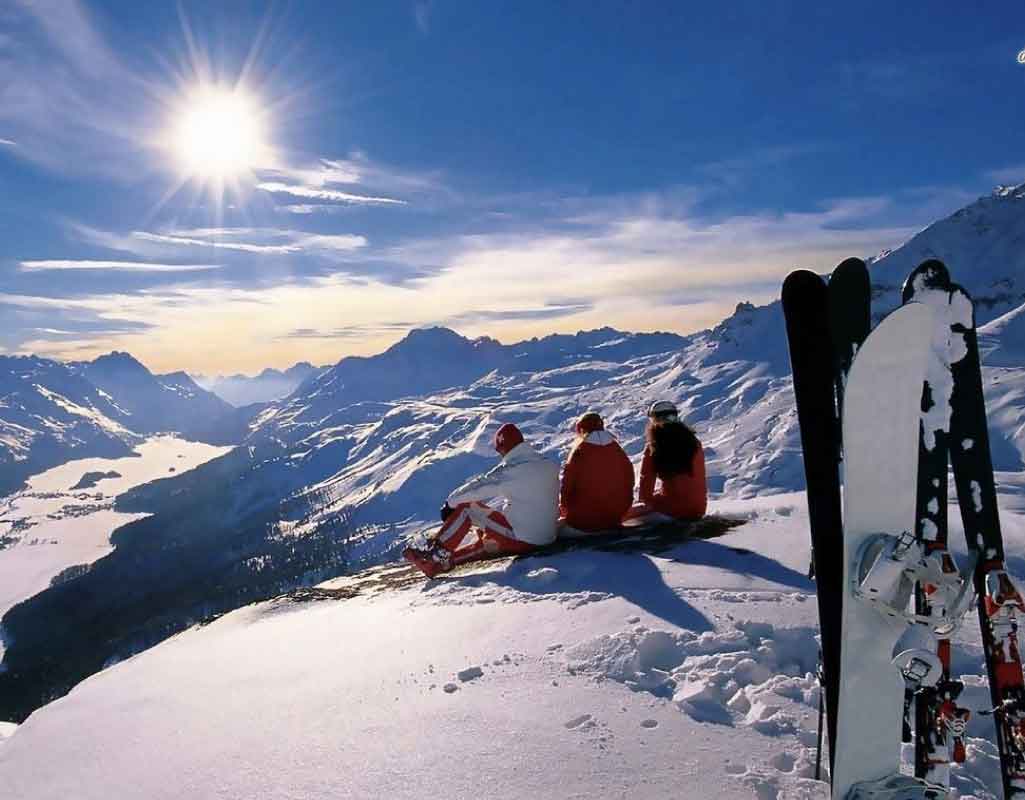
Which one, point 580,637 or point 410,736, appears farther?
point 580,637

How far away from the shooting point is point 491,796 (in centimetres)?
348

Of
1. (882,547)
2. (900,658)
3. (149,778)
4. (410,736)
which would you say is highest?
(882,547)

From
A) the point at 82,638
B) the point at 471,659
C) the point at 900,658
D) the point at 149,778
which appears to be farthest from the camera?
the point at 82,638

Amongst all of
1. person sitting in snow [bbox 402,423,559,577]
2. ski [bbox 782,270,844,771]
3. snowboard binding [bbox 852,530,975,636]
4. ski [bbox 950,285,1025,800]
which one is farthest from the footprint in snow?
person sitting in snow [bbox 402,423,559,577]

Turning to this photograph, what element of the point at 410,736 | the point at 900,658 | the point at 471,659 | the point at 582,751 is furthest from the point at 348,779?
the point at 900,658

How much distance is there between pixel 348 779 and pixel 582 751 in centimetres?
144

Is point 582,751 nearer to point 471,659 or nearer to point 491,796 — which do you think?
point 491,796

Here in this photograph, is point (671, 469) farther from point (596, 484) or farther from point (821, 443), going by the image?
point (821, 443)

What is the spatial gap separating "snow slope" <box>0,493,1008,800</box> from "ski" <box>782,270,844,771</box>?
38.4 inches

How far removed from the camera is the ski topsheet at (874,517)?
2.85 m

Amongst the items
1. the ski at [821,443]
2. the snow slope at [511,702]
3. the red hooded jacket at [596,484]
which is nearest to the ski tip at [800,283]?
the ski at [821,443]

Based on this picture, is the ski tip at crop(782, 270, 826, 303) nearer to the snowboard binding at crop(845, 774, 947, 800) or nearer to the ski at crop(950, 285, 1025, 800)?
the ski at crop(950, 285, 1025, 800)

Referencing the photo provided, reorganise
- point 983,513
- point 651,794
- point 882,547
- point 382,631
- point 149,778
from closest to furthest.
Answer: point 882,547 < point 651,794 < point 983,513 < point 149,778 < point 382,631

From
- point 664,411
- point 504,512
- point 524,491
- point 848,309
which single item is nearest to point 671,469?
point 664,411
